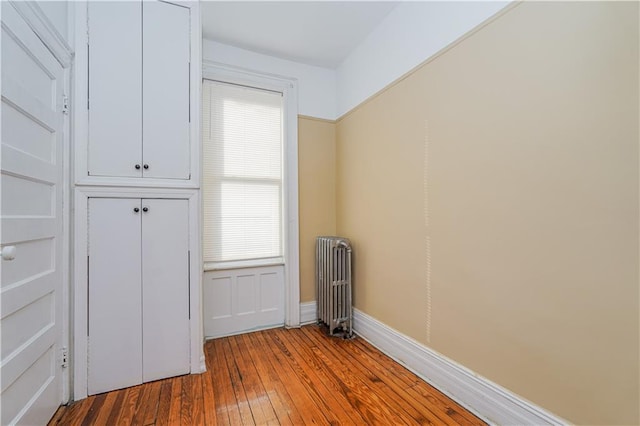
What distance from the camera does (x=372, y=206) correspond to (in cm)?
248

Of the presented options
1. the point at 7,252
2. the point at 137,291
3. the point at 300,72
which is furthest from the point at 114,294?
the point at 300,72

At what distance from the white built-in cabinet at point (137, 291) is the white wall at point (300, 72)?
157 centimetres

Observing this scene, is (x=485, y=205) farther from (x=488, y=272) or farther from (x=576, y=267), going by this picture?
(x=576, y=267)

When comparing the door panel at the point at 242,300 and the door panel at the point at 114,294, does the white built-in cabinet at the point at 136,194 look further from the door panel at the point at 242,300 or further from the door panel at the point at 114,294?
the door panel at the point at 242,300

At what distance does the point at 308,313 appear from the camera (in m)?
2.92

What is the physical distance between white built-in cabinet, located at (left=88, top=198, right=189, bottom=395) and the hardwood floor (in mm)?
148

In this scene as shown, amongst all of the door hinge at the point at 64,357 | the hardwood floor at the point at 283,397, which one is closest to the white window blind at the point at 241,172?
Result: the hardwood floor at the point at 283,397

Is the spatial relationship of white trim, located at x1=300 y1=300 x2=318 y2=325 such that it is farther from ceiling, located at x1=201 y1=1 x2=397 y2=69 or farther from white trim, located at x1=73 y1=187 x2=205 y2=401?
ceiling, located at x1=201 y1=1 x2=397 y2=69

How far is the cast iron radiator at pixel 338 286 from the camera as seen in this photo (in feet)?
8.43

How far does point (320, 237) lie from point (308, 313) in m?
0.83

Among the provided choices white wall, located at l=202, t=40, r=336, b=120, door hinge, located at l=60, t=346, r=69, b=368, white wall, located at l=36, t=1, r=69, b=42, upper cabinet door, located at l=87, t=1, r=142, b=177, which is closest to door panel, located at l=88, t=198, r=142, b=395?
door hinge, located at l=60, t=346, r=69, b=368

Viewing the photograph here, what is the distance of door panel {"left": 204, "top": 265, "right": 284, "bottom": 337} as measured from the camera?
2.59 metres

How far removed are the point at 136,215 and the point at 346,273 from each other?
1762 millimetres

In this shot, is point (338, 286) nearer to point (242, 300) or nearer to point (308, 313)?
point (308, 313)
